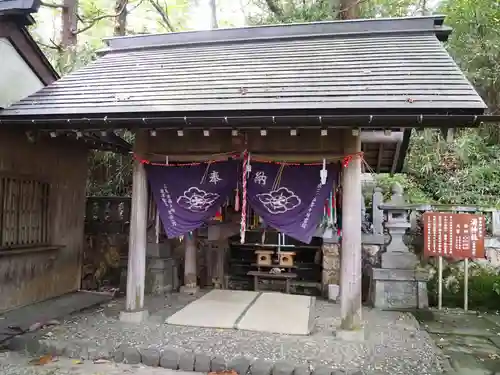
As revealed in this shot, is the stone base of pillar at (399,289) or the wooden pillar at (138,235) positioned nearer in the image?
the wooden pillar at (138,235)

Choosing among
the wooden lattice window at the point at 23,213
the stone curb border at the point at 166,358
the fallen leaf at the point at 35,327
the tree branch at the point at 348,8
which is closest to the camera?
the stone curb border at the point at 166,358

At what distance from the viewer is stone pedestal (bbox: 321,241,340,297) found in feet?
28.7

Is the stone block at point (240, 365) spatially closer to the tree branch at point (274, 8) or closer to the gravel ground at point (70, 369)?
the gravel ground at point (70, 369)

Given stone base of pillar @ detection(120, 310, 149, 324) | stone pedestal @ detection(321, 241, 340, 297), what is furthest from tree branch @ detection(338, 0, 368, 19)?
stone base of pillar @ detection(120, 310, 149, 324)

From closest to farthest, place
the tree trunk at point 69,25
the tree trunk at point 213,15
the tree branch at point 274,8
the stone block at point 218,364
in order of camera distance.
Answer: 1. the stone block at point 218,364
2. the tree trunk at point 69,25
3. the tree branch at point 274,8
4. the tree trunk at point 213,15

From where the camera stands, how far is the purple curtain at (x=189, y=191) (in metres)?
6.26

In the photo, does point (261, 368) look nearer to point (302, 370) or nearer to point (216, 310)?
point (302, 370)

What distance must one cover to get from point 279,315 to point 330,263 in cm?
241

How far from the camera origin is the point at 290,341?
216 inches

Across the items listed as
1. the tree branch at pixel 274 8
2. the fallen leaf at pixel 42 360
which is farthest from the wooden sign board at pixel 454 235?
the tree branch at pixel 274 8

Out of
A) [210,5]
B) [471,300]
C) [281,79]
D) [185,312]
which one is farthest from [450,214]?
[210,5]

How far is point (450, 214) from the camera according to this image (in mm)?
7914

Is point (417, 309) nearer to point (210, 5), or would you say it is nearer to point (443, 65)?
point (443, 65)

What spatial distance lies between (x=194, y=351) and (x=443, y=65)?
5697mm
